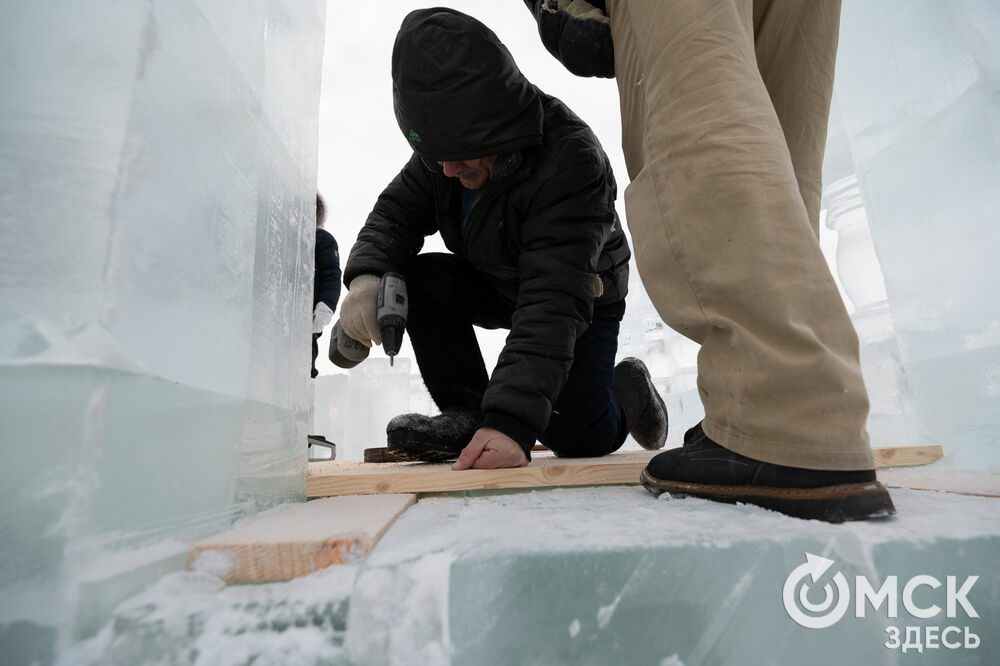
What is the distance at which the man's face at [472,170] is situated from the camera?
1182mm

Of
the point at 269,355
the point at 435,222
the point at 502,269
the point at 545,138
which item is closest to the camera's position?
the point at 269,355

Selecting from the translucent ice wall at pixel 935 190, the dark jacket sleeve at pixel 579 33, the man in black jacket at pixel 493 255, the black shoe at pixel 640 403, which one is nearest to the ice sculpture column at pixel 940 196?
the translucent ice wall at pixel 935 190

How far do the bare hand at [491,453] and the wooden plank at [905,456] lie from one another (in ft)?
2.27

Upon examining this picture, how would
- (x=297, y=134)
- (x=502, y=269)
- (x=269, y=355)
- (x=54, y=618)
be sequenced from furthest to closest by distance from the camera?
(x=502, y=269), (x=297, y=134), (x=269, y=355), (x=54, y=618)

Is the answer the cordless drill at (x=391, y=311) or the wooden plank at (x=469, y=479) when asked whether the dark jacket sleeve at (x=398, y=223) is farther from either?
the wooden plank at (x=469, y=479)

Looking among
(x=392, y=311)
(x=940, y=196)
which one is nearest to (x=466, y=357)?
(x=392, y=311)

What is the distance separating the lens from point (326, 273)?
2.96 metres

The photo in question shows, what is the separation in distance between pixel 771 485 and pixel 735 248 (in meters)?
0.26

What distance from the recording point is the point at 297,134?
0.76 m

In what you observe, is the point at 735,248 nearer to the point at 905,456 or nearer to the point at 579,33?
the point at 579,33

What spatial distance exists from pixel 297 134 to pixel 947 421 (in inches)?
71.4

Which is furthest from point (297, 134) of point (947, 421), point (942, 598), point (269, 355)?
point (947, 421)

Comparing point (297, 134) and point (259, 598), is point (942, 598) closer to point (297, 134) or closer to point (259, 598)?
point (259, 598)

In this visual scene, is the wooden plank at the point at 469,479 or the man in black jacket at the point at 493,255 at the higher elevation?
the man in black jacket at the point at 493,255
